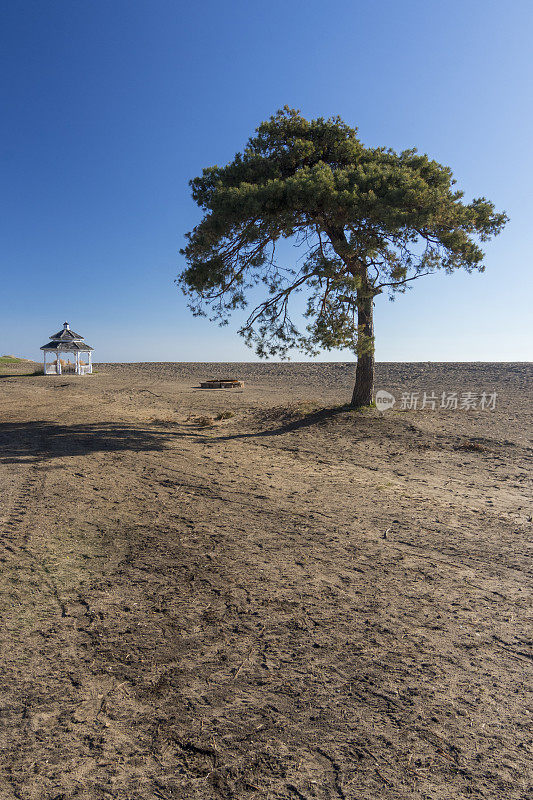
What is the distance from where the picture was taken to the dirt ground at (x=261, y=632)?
2125 millimetres

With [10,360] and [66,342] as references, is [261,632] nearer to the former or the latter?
[66,342]

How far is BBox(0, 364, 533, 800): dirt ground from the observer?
2.12 m

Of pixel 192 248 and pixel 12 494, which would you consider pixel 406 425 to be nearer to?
pixel 192 248

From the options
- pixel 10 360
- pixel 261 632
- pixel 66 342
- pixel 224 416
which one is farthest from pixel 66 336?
pixel 261 632

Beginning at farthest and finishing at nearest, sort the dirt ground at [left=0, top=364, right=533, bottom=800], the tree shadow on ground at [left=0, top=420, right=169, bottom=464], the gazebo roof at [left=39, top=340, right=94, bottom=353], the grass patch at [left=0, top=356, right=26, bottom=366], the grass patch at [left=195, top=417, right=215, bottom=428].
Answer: the grass patch at [left=0, top=356, right=26, bottom=366], the gazebo roof at [left=39, top=340, right=94, bottom=353], the grass patch at [left=195, top=417, right=215, bottom=428], the tree shadow on ground at [left=0, top=420, right=169, bottom=464], the dirt ground at [left=0, top=364, right=533, bottom=800]

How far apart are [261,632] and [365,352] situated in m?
9.69

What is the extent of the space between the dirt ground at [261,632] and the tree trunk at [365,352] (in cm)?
507

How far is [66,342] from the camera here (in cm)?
3350

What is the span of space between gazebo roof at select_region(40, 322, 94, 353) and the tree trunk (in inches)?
1054

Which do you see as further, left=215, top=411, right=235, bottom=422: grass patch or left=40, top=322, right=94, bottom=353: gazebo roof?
left=40, top=322, right=94, bottom=353: gazebo roof

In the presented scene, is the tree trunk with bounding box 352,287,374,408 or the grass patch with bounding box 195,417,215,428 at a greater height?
the tree trunk with bounding box 352,287,374,408

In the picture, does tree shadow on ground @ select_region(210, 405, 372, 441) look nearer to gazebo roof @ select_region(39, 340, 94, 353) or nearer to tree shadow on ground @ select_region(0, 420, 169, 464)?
tree shadow on ground @ select_region(0, 420, 169, 464)

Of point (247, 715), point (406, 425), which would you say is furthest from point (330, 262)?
point (247, 715)

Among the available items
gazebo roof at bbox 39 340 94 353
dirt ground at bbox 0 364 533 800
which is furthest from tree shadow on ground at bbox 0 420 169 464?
gazebo roof at bbox 39 340 94 353
